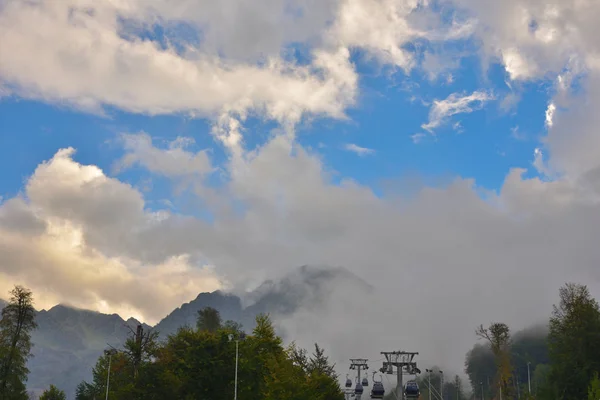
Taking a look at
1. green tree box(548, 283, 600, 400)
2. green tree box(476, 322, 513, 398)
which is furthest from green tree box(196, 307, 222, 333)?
green tree box(548, 283, 600, 400)

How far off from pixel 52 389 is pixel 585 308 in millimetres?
112462

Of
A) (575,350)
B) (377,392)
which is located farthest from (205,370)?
(575,350)

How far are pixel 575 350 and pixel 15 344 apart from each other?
72.4 m

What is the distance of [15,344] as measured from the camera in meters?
81.9

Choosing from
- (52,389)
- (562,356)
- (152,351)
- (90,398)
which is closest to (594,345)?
(562,356)

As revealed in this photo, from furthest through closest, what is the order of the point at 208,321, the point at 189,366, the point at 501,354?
1. the point at 208,321
2. the point at 501,354
3. the point at 189,366

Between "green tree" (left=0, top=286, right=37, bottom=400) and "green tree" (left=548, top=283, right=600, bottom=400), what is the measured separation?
68410mm

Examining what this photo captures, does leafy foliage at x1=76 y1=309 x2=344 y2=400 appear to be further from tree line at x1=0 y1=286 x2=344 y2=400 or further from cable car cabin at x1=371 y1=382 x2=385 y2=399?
cable car cabin at x1=371 y1=382 x2=385 y2=399

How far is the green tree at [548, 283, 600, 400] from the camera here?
75.2 metres

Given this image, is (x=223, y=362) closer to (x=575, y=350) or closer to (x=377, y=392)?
(x=377, y=392)

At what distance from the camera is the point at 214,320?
172 m

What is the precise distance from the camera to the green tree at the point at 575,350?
2960 inches

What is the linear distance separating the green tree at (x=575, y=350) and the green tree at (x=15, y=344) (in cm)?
6841

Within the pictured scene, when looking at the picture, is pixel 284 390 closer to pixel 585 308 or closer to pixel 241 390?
pixel 241 390
